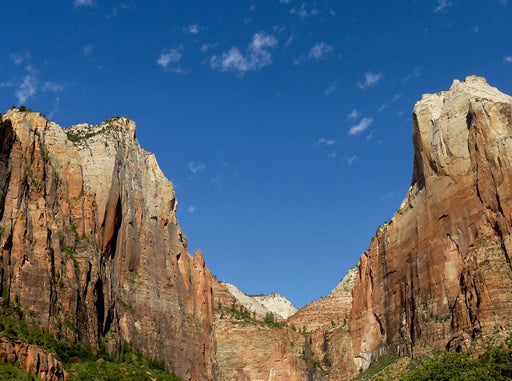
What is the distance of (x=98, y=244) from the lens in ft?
280

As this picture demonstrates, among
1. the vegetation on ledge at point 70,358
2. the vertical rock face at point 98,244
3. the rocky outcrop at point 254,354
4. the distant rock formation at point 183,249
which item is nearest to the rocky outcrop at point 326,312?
the rocky outcrop at point 254,354

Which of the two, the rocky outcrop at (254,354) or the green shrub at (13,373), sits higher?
the rocky outcrop at (254,354)

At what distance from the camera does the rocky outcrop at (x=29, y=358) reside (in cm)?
6012

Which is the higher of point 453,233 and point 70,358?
point 453,233

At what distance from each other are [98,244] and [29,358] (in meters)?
25.2

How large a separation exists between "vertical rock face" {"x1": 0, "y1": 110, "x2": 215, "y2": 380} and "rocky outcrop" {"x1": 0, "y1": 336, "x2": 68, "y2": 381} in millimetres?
7066

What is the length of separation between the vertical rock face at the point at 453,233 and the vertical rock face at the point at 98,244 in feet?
89.5

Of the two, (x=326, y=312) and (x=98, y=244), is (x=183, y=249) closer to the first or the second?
(x=98, y=244)

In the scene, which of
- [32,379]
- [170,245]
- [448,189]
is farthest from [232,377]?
[32,379]

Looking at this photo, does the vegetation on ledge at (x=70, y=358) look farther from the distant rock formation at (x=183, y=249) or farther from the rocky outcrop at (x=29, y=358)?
the distant rock formation at (x=183, y=249)

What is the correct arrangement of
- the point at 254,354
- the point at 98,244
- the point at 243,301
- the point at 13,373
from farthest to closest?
the point at 243,301 < the point at 254,354 < the point at 98,244 < the point at 13,373

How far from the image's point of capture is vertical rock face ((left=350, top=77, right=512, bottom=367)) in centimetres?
7762

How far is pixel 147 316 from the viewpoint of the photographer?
91.4 metres

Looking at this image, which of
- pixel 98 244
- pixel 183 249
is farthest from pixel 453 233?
pixel 183 249
